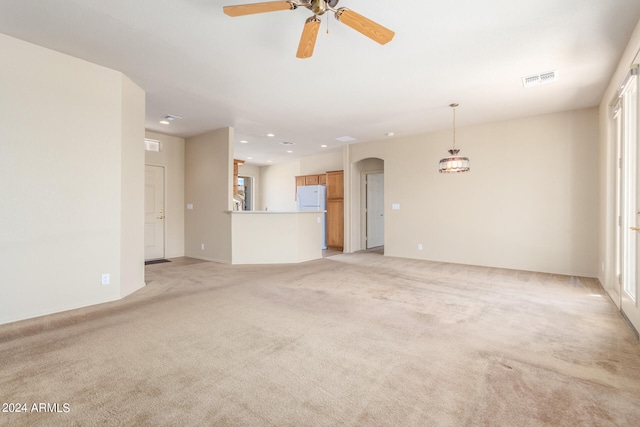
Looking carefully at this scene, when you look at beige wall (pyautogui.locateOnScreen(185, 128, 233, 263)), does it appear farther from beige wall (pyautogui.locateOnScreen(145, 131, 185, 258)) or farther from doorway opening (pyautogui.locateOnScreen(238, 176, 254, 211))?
doorway opening (pyautogui.locateOnScreen(238, 176, 254, 211))

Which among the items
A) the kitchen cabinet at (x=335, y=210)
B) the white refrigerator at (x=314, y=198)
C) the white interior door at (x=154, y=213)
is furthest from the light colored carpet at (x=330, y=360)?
the white refrigerator at (x=314, y=198)

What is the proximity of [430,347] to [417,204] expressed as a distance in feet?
14.9

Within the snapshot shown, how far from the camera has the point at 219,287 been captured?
4.19 meters

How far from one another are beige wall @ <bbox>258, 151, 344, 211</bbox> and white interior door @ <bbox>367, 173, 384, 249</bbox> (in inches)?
41.4

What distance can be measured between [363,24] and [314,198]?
655 centimetres

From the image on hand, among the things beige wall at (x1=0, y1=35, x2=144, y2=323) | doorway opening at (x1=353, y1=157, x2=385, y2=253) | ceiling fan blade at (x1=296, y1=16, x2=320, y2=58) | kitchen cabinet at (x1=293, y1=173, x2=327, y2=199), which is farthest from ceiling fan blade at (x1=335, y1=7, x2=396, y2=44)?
kitchen cabinet at (x1=293, y1=173, x2=327, y2=199)

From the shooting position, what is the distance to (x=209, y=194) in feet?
20.7

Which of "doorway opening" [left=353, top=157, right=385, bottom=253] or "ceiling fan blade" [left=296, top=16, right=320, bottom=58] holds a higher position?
"ceiling fan blade" [left=296, top=16, right=320, bottom=58]

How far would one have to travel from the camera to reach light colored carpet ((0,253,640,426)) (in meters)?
1.62

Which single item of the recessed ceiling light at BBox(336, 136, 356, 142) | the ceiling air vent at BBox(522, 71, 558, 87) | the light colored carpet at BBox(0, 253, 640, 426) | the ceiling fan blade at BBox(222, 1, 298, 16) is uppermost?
the recessed ceiling light at BBox(336, 136, 356, 142)

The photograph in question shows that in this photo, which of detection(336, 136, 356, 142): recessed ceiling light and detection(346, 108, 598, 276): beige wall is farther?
detection(336, 136, 356, 142): recessed ceiling light

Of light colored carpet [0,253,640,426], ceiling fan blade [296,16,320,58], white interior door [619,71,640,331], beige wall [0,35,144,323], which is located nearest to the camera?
light colored carpet [0,253,640,426]

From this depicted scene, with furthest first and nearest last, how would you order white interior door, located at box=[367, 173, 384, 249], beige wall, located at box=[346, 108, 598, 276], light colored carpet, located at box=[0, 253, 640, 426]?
white interior door, located at box=[367, 173, 384, 249] → beige wall, located at box=[346, 108, 598, 276] → light colored carpet, located at box=[0, 253, 640, 426]

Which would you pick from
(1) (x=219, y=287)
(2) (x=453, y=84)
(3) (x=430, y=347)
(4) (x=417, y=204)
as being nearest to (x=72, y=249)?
(1) (x=219, y=287)
